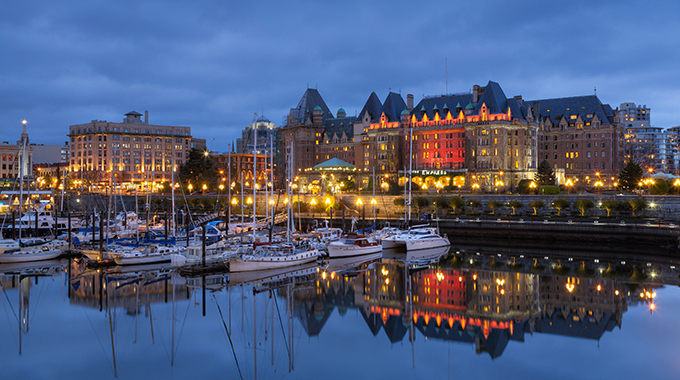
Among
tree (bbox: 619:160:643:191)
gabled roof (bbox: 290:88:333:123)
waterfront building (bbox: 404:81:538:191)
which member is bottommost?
tree (bbox: 619:160:643:191)

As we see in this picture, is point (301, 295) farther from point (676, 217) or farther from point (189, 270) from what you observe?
point (676, 217)

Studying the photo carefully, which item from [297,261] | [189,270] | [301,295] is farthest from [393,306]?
[189,270]

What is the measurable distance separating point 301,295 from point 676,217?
57.5m

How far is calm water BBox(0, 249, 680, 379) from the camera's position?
27984 mm

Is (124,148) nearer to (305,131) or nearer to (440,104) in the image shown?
(305,131)

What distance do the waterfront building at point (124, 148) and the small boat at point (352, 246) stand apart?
131 m

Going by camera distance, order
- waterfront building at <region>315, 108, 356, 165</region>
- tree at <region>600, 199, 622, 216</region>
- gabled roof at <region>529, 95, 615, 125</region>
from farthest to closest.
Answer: waterfront building at <region>315, 108, 356, 165</region>, gabled roof at <region>529, 95, 615, 125</region>, tree at <region>600, 199, 622, 216</region>

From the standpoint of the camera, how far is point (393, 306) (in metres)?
39.8

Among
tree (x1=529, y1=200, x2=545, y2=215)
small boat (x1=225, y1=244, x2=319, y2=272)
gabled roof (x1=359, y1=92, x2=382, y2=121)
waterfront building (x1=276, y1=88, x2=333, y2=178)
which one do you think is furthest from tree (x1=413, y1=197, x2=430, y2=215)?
waterfront building (x1=276, y1=88, x2=333, y2=178)

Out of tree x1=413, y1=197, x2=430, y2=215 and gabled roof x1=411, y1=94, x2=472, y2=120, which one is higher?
gabled roof x1=411, y1=94, x2=472, y2=120

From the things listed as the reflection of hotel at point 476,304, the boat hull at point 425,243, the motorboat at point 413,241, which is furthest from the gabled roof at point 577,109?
the reflection of hotel at point 476,304

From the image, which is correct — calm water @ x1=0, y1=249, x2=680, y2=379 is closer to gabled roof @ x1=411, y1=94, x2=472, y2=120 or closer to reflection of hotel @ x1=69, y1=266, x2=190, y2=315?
reflection of hotel @ x1=69, y1=266, x2=190, y2=315

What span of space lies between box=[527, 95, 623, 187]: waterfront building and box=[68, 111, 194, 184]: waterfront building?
363 ft

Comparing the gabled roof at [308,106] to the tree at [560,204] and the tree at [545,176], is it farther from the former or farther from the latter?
the tree at [560,204]
